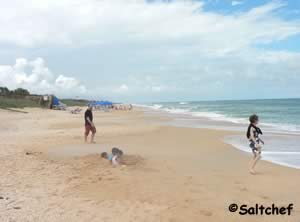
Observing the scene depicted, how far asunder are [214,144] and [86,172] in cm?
749

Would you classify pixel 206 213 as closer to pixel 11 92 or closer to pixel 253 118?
pixel 253 118

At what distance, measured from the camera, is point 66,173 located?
829 cm

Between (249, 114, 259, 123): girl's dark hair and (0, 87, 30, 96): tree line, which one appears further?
(0, 87, 30, 96): tree line

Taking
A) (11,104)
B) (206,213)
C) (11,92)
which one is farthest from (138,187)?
(11,92)

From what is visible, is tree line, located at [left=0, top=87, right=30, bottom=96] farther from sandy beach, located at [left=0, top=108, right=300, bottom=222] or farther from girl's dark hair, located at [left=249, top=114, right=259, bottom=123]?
girl's dark hair, located at [left=249, top=114, right=259, bottom=123]

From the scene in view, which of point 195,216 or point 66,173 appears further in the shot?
point 66,173

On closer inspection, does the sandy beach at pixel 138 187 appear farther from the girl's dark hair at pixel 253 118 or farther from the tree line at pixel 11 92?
the tree line at pixel 11 92

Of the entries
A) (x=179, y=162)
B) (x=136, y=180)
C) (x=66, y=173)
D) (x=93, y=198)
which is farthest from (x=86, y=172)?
(x=179, y=162)

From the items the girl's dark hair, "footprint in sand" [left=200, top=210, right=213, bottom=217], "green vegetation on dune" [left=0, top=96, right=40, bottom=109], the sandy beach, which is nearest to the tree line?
"green vegetation on dune" [left=0, top=96, right=40, bottom=109]

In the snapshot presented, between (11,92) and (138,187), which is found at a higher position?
(11,92)

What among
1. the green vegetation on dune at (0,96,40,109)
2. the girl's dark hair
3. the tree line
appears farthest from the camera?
the tree line

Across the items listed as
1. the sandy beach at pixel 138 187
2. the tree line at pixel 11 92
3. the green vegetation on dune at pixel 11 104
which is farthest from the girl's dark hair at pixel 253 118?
the tree line at pixel 11 92

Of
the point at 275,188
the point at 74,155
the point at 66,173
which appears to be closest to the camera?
the point at 275,188

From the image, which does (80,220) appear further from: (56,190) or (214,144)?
(214,144)
